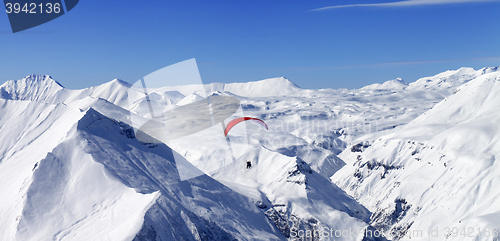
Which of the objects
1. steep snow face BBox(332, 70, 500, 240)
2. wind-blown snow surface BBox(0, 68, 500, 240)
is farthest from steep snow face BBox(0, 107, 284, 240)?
steep snow face BBox(332, 70, 500, 240)

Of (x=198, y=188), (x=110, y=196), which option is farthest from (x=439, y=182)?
(x=110, y=196)

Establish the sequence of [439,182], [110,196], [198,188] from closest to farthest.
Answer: [110,196], [198,188], [439,182]

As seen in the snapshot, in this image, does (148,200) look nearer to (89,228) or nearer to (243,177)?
(89,228)

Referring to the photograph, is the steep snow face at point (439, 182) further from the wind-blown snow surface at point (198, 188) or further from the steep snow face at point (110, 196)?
the steep snow face at point (110, 196)

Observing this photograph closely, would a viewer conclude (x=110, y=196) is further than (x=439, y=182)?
No

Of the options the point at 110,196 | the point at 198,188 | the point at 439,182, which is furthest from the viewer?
the point at 439,182

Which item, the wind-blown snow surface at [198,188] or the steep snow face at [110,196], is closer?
the steep snow face at [110,196]

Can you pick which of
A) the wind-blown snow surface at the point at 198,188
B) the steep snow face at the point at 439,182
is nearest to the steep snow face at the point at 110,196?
the wind-blown snow surface at the point at 198,188

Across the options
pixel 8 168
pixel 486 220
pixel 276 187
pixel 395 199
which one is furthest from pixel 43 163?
pixel 395 199

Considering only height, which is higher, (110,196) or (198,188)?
(110,196)

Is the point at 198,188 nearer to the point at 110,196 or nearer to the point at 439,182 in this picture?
the point at 110,196

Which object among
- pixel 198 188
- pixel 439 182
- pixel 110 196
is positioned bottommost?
pixel 439 182
